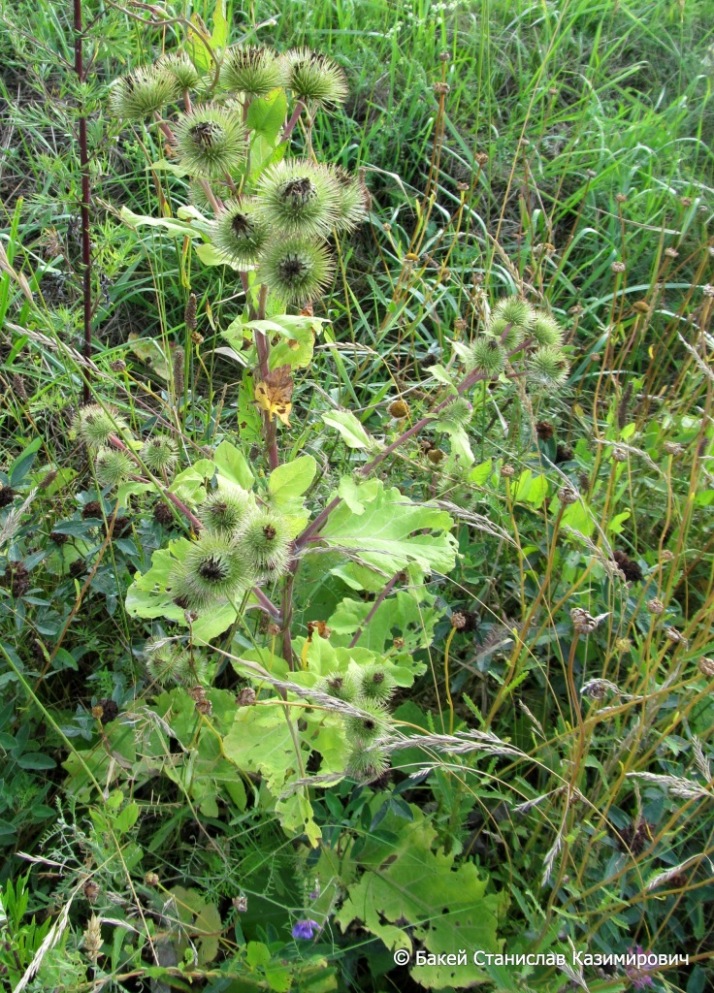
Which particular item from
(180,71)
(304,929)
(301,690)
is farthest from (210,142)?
(304,929)

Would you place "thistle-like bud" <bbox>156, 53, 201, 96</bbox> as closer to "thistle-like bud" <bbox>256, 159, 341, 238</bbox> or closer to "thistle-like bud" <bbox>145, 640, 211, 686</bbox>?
"thistle-like bud" <bbox>256, 159, 341, 238</bbox>

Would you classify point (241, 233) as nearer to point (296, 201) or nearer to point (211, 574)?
point (296, 201)

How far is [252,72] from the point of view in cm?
154

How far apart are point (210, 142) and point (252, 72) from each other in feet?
0.51

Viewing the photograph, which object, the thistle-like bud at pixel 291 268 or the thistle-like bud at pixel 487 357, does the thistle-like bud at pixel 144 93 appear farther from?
the thistle-like bud at pixel 487 357

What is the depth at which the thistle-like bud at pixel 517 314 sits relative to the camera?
1.83 metres

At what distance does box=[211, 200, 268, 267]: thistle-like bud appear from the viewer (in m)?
1.50

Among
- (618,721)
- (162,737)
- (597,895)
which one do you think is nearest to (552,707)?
(618,721)

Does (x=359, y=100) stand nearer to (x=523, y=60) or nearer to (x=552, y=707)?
(x=523, y=60)

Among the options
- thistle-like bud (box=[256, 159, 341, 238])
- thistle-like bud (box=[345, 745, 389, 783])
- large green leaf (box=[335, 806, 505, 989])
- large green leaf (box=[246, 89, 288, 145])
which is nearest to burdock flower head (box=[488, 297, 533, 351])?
thistle-like bud (box=[256, 159, 341, 238])

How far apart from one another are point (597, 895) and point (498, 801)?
0.98 feet

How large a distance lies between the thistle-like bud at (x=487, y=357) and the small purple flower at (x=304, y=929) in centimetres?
108

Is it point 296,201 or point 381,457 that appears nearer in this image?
point 296,201

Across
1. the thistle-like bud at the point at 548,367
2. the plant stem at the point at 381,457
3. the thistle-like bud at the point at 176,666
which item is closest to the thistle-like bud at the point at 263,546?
the plant stem at the point at 381,457
